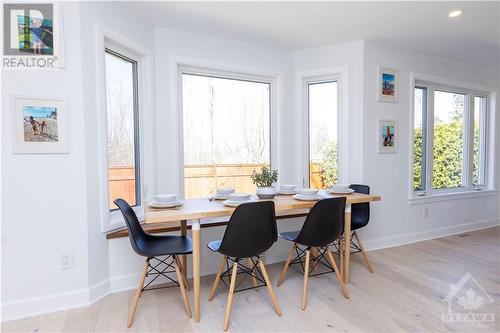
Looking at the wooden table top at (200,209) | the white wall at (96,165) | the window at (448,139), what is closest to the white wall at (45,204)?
the white wall at (96,165)

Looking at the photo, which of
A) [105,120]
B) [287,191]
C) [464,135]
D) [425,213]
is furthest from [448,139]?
[105,120]

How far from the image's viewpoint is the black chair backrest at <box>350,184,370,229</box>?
299 centimetres

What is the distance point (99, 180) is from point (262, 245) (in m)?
1.42

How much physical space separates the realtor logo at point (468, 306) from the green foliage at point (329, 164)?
1.61 m

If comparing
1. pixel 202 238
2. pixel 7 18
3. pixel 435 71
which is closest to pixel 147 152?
pixel 202 238

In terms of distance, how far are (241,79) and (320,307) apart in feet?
8.36

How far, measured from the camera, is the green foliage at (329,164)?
363 cm

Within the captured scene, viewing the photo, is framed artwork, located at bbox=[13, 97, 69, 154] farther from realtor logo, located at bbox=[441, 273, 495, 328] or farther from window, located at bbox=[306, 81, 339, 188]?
realtor logo, located at bbox=[441, 273, 495, 328]

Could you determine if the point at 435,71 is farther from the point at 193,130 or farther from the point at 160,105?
the point at 160,105

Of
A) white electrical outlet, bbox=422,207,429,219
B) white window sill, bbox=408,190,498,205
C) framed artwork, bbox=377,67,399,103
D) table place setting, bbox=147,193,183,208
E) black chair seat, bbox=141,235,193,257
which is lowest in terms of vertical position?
white electrical outlet, bbox=422,207,429,219

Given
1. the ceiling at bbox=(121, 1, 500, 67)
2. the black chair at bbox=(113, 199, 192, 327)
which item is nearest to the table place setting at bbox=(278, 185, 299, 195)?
the black chair at bbox=(113, 199, 192, 327)

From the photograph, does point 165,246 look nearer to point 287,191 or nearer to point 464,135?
point 287,191

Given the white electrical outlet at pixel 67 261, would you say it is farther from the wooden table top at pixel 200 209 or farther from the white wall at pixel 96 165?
the wooden table top at pixel 200 209

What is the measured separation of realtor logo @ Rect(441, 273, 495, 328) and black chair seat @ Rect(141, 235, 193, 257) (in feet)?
6.12
